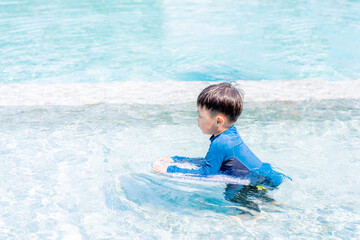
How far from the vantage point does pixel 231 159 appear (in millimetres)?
2736

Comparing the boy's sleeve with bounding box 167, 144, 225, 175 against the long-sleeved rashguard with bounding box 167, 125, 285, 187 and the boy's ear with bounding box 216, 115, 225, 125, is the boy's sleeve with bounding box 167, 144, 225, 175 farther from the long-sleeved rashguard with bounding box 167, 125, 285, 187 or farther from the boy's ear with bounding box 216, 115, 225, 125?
the boy's ear with bounding box 216, 115, 225, 125

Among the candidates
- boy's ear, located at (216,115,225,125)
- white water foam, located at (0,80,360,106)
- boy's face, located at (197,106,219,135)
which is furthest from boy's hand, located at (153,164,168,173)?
white water foam, located at (0,80,360,106)

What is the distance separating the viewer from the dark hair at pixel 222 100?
2.59 meters

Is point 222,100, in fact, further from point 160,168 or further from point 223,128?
point 160,168

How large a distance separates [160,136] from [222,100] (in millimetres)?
1502

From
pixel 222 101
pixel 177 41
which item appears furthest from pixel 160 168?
pixel 177 41

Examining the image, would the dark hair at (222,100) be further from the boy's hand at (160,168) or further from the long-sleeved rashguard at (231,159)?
the boy's hand at (160,168)

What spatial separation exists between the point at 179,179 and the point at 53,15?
877 centimetres

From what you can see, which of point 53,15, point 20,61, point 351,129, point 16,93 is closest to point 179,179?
point 351,129

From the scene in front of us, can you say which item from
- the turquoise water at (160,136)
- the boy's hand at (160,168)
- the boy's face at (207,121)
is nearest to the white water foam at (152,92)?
the turquoise water at (160,136)

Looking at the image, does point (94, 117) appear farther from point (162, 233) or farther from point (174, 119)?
point (162, 233)

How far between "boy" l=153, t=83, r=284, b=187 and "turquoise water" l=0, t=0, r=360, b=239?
12.4 inches

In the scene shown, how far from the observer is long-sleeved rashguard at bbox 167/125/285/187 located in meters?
2.70

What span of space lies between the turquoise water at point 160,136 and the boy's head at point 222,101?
759 millimetres
